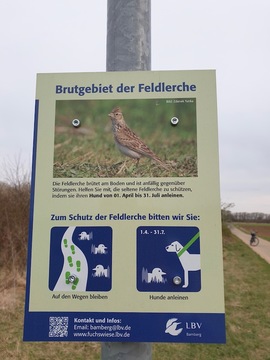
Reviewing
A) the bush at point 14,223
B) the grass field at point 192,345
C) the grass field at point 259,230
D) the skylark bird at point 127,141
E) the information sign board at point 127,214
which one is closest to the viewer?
the information sign board at point 127,214

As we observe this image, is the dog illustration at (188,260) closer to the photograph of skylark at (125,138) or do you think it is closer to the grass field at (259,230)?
the photograph of skylark at (125,138)

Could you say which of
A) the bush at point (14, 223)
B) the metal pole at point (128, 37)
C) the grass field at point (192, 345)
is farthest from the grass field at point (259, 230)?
the metal pole at point (128, 37)

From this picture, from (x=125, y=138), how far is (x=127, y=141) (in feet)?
0.08

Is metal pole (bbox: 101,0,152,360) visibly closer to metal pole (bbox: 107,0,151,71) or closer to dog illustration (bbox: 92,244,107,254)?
metal pole (bbox: 107,0,151,71)

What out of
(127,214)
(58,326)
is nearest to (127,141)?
(127,214)

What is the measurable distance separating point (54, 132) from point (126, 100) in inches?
18.2

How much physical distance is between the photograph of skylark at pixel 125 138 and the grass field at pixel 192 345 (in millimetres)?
4000

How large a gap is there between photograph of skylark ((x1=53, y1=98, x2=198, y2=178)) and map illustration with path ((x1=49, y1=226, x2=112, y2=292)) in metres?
0.32

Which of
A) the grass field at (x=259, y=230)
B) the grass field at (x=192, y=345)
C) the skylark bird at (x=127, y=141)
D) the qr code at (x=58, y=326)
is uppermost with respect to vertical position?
the skylark bird at (x=127, y=141)

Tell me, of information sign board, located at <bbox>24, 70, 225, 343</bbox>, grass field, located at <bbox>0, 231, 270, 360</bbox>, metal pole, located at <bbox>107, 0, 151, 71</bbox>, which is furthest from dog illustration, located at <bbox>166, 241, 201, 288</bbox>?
grass field, located at <bbox>0, 231, 270, 360</bbox>

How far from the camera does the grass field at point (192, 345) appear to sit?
4895 mm

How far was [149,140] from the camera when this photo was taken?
6.19ft

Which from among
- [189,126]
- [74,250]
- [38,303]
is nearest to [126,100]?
[189,126]

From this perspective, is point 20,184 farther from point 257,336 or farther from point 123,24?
point 123,24
